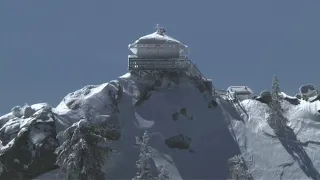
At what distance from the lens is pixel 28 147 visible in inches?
2665

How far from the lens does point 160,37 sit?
79875 mm

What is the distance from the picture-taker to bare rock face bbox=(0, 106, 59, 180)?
219ft

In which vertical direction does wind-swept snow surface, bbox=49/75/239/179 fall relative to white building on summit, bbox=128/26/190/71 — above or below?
below

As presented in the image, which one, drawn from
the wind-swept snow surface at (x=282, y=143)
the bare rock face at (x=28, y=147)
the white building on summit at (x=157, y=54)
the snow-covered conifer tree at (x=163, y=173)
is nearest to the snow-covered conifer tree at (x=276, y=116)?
the wind-swept snow surface at (x=282, y=143)

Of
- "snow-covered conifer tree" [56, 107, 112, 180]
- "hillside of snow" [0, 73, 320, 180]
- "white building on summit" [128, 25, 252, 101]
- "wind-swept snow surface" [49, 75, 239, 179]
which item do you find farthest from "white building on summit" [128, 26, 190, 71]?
"snow-covered conifer tree" [56, 107, 112, 180]

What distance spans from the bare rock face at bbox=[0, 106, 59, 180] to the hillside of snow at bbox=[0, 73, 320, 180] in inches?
4.4

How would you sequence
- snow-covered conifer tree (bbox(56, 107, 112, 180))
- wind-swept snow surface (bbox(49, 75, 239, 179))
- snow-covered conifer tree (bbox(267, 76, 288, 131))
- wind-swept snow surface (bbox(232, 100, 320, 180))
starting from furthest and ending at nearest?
snow-covered conifer tree (bbox(267, 76, 288, 131)), wind-swept snow surface (bbox(49, 75, 239, 179)), wind-swept snow surface (bbox(232, 100, 320, 180)), snow-covered conifer tree (bbox(56, 107, 112, 180))

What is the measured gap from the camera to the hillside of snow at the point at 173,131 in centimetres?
6806

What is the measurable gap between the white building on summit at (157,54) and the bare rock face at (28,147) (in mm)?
14760

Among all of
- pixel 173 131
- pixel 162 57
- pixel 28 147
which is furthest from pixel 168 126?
pixel 28 147

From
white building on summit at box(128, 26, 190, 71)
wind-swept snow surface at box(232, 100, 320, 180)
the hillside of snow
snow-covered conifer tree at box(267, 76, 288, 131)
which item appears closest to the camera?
the hillside of snow

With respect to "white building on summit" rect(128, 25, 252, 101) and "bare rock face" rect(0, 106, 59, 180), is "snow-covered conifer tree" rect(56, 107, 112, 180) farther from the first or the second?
"white building on summit" rect(128, 25, 252, 101)

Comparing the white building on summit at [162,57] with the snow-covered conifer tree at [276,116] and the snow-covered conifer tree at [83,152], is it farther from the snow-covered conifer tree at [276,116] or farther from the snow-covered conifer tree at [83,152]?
the snow-covered conifer tree at [83,152]

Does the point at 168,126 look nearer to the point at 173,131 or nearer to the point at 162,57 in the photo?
the point at 173,131
